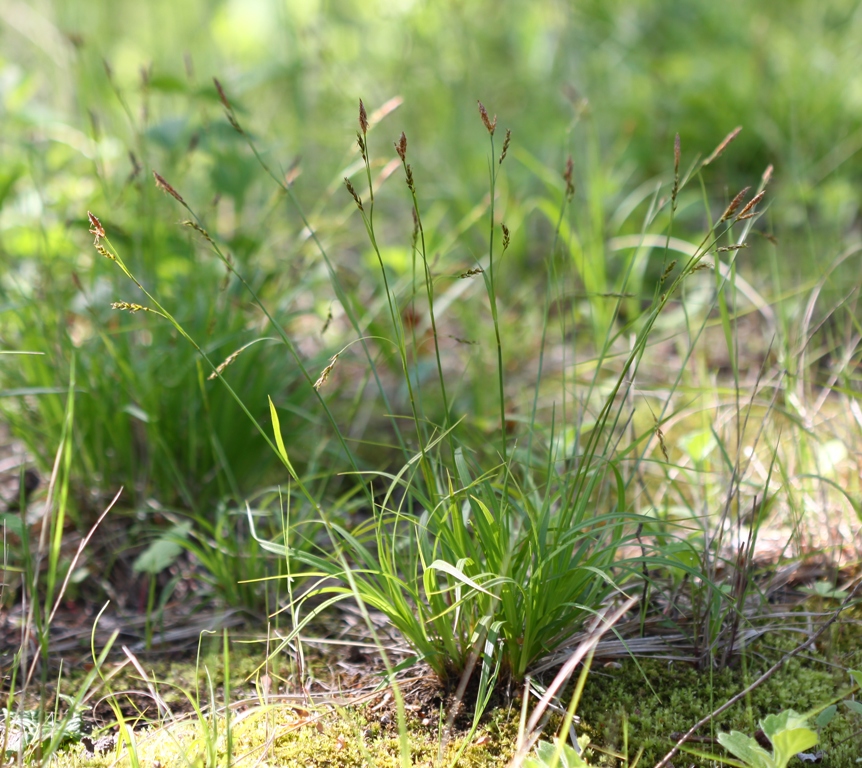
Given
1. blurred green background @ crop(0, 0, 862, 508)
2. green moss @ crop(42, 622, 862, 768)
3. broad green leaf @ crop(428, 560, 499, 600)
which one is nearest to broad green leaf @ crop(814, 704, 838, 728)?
green moss @ crop(42, 622, 862, 768)

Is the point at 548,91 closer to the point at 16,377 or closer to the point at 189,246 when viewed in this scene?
the point at 189,246

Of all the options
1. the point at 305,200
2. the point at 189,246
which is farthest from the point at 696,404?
the point at 305,200

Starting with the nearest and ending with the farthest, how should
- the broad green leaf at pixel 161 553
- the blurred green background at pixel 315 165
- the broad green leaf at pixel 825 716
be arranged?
the broad green leaf at pixel 825 716 → the broad green leaf at pixel 161 553 → the blurred green background at pixel 315 165

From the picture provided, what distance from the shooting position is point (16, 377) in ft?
5.06

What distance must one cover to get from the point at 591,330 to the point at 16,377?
1.46 meters

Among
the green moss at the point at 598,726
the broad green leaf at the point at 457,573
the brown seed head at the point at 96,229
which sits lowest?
the green moss at the point at 598,726

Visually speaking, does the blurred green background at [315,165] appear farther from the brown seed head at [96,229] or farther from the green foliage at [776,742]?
the green foliage at [776,742]

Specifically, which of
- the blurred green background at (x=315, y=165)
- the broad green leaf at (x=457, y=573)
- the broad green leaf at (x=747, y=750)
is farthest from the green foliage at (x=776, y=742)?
the blurred green background at (x=315, y=165)

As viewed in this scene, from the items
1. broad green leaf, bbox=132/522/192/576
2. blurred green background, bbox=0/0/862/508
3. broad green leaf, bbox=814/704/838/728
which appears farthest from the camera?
blurred green background, bbox=0/0/862/508

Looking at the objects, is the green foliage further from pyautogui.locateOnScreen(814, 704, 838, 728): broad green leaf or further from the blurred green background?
the blurred green background

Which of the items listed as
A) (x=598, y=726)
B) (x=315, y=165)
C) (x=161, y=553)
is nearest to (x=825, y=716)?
(x=598, y=726)

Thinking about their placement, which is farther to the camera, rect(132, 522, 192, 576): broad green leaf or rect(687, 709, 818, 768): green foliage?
rect(132, 522, 192, 576): broad green leaf

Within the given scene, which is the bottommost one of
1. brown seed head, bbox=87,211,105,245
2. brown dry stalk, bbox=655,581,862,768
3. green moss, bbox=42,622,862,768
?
green moss, bbox=42,622,862,768

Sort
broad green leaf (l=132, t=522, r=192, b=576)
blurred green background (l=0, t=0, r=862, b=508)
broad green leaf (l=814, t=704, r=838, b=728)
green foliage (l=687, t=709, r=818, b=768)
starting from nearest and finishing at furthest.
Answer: green foliage (l=687, t=709, r=818, b=768) < broad green leaf (l=814, t=704, r=838, b=728) < broad green leaf (l=132, t=522, r=192, b=576) < blurred green background (l=0, t=0, r=862, b=508)
